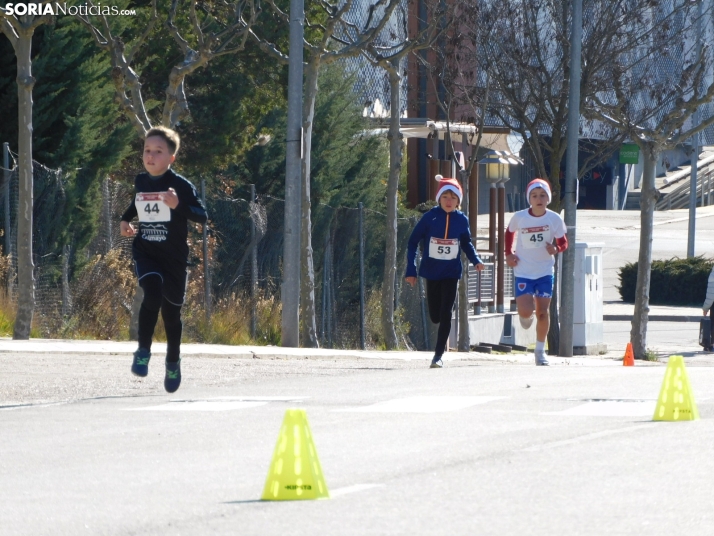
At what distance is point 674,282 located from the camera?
36.2 meters

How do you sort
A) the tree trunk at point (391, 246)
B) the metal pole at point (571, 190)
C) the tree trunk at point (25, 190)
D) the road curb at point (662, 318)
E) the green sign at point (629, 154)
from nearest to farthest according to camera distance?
the tree trunk at point (25, 190) → the tree trunk at point (391, 246) → the metal pole at point (571, 190) → the road curb at point (662, 318) → the green sign at point (629, 154)

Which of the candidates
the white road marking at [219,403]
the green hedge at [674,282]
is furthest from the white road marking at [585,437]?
the green hedge at [674,282]

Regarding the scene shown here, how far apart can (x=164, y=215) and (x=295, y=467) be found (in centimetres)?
376

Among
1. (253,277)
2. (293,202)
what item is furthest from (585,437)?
(253,277)

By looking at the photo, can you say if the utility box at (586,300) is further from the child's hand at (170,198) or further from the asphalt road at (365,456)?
the child's hand at (170,198)

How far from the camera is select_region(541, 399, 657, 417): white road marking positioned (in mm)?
8414

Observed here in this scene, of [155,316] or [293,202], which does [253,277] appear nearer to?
[293,202]

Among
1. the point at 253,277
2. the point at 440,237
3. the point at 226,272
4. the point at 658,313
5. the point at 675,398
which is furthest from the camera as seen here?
the point at 658,313

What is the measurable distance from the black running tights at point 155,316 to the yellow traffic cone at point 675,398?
335cm

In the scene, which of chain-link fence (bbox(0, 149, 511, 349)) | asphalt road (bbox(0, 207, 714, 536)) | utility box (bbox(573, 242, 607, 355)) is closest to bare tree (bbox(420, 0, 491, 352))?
chain-link fence (bbox(0, 149, 511, 349))

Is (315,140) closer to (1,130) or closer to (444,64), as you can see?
(444,64)

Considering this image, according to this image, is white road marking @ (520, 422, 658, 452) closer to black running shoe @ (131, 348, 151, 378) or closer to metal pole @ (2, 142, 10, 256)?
black running shoe @ (131, 348, 151, 378)

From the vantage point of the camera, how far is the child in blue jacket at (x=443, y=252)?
12.8 m

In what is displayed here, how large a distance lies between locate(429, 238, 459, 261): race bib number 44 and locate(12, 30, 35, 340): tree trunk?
4.98 metres
